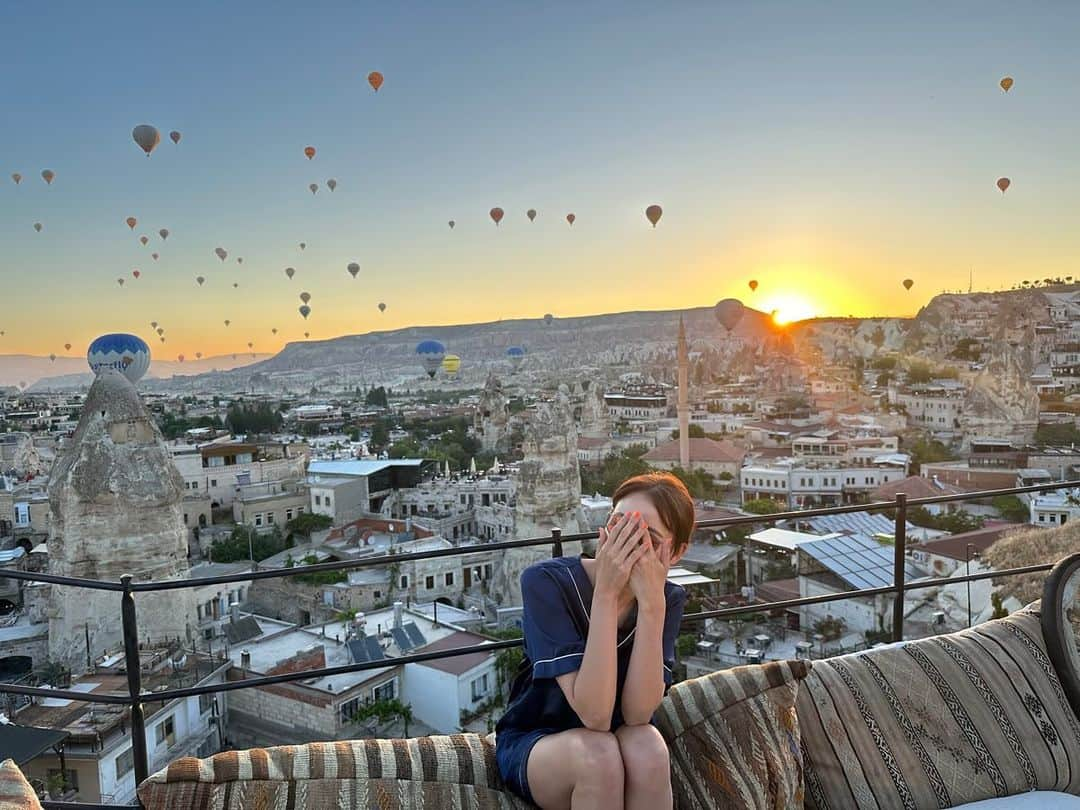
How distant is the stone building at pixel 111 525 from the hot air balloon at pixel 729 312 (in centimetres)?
1881

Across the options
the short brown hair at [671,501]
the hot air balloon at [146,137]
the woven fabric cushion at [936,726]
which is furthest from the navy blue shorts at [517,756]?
the hot air balloon at [146,137]

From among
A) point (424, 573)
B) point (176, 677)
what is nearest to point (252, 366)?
point (424, 573)

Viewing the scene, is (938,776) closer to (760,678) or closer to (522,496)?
(760,678)

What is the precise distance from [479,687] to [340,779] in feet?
34.3

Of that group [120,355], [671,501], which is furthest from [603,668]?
[120,355]

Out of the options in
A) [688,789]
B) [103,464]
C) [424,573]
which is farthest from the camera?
[424,573]

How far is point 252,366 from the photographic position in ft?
318

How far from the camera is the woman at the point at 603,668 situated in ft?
3.64

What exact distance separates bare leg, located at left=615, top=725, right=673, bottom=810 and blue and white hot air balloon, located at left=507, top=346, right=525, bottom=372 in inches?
2639

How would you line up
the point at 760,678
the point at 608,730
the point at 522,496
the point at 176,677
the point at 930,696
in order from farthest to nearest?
1. the point at 522,496
2. the point at 176,677
3. the point at 930,696
4. the point at 760,678
5. the point at 608,730

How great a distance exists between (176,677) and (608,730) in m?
12.0

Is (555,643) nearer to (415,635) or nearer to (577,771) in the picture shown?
(577,771)

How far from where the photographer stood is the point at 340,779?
1.20 meters

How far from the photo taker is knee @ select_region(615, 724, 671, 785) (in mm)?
1107
